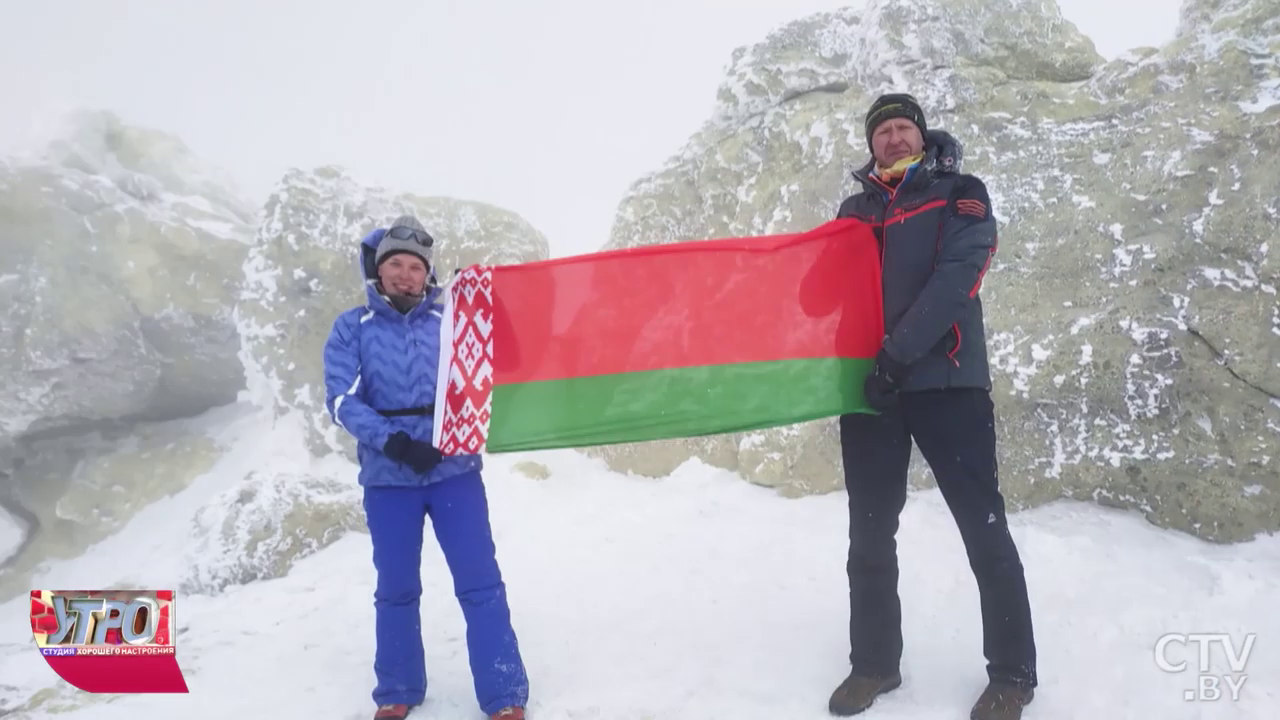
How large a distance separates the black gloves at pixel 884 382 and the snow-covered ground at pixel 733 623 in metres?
1.23

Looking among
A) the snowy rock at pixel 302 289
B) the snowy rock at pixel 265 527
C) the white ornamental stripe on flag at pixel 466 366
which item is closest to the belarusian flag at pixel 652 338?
the white ornamental stripe on flag at pixel 466 366

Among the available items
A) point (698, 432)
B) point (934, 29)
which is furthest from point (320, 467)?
point (934, 29)

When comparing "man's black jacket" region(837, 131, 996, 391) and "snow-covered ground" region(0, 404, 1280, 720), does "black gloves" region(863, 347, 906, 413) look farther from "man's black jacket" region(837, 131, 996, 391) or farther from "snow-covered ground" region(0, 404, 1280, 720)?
"snow-covered ground" region(0, 404, 1280, 720)

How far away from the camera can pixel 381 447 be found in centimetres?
279

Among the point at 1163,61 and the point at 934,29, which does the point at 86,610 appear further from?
the point at 1163,61

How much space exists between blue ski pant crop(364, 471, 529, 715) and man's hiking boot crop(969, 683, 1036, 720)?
179cm

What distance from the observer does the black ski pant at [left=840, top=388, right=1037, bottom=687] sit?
2570 millimetres

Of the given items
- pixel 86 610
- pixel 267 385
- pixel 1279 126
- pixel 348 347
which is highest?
pixel 1279 126

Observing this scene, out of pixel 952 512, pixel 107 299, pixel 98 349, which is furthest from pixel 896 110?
pixel 107 299

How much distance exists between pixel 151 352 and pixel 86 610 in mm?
7039

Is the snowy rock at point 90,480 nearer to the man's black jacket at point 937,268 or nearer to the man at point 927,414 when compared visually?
the man at point 927,414

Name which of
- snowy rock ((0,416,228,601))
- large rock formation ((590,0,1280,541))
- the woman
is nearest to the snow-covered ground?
the woman

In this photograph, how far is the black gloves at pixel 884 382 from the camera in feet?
8.63

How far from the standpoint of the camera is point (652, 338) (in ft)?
10.4
